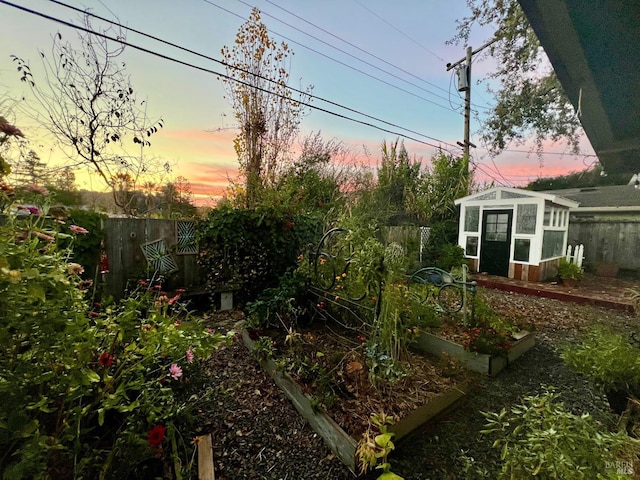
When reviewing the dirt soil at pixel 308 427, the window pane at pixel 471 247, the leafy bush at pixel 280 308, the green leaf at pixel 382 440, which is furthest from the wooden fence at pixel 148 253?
the window pane at pixel 471 247

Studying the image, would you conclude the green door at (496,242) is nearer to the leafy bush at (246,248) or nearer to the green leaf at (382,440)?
the leafy bush at (246,248)

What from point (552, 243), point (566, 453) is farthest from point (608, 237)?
point (566, 453)

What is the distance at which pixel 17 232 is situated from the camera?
36.5 inches

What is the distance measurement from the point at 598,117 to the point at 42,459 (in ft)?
9.64

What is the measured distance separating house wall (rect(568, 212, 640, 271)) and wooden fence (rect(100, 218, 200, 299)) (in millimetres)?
9633

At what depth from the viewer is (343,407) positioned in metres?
1.68

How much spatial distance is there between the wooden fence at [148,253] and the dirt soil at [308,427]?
171 cm

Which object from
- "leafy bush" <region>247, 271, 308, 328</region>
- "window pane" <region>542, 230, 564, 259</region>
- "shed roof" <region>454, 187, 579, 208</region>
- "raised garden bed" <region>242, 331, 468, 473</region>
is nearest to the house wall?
"window pane" <region>542, 230, 564, 259</region>

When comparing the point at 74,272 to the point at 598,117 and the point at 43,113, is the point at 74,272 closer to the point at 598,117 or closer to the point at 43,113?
the point at 598,117

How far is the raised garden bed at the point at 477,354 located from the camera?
2.36m

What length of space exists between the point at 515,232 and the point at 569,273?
4.29 feet

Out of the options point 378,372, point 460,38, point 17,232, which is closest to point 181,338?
point 17,232

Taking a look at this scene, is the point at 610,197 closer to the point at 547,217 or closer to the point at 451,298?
the point at 547,217

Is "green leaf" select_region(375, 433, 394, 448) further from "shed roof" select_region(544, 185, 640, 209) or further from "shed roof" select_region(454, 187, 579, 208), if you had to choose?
"shed roof" select_region(544, 185, 640, 209)
